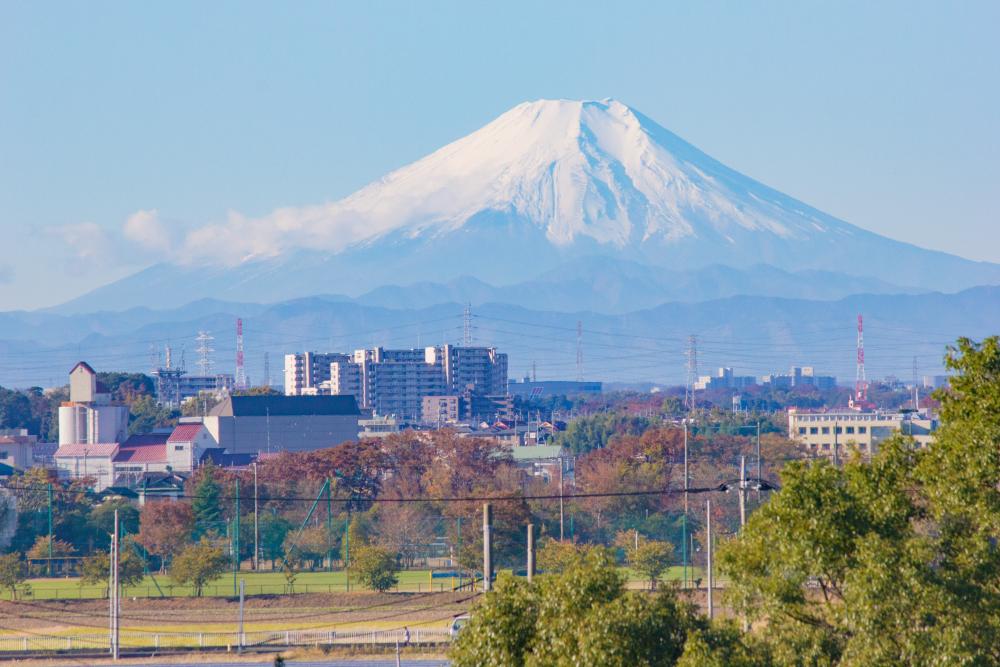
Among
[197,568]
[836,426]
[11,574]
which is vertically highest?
[836,426]

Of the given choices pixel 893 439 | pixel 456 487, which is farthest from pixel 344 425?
pixel 893 439

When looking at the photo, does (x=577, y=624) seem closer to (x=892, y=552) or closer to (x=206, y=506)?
(x=892, y=552)

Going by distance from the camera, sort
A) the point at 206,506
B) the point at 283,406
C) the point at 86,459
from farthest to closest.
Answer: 1. the point at 283,406
2. the point at 86,459
3. the point at 206,506

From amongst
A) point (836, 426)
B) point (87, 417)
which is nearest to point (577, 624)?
point (836, 426)

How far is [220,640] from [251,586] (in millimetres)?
12645

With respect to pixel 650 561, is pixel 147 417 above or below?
above

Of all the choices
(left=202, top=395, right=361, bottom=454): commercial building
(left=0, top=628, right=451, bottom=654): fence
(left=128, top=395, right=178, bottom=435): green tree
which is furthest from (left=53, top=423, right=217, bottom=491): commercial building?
(left=0, top=628, right=451, bottom=654): fence

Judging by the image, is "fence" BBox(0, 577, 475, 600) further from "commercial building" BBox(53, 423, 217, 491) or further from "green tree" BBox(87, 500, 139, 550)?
"commercial building" BBox(53, 423, 217, 491)

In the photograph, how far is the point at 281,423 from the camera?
4892 inches

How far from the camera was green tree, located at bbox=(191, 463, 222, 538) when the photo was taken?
6003cm

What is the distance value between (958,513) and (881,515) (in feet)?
2.82

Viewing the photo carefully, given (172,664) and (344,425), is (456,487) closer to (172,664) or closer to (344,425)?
(172,664)

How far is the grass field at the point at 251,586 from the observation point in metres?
49.2

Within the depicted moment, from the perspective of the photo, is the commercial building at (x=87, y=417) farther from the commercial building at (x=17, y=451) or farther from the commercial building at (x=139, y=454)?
the commercial building at (x=17, y=451)
